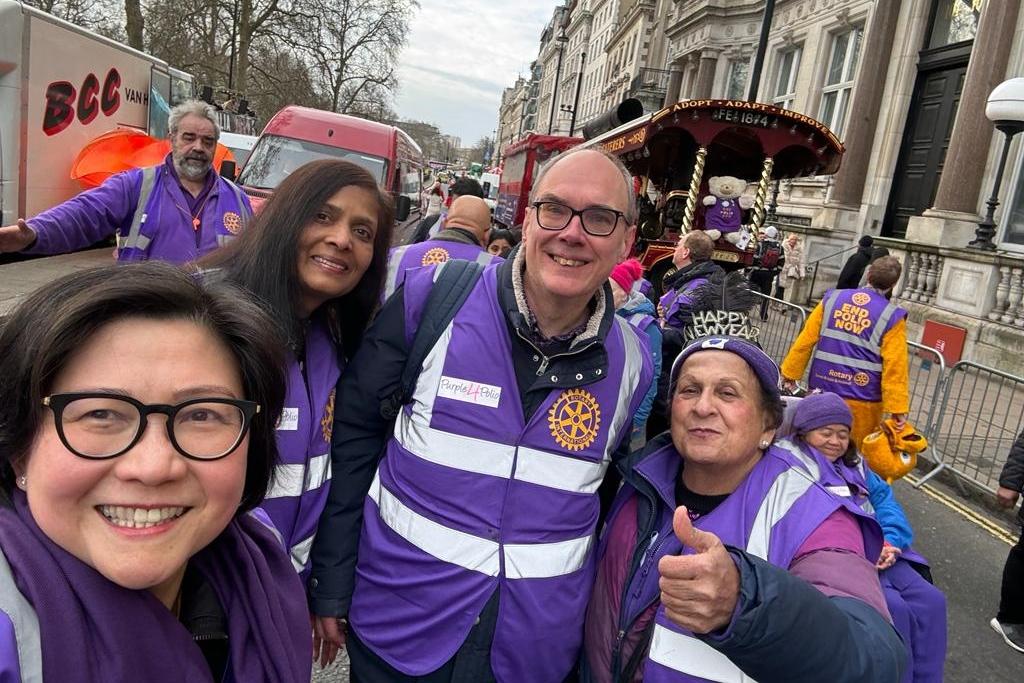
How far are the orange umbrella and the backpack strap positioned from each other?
9565 millimetres

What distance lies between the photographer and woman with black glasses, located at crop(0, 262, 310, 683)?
90 centimetres

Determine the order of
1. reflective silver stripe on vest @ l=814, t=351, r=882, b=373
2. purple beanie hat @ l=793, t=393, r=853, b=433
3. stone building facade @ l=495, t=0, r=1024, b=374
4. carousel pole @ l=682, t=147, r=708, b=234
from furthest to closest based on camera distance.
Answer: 1. stone building facade @ l=495, t=0, r=1024, b=374
2. carousel pole @ l=682, t=147, r=708, b=234
3. reflective silver stripe on vest @ l=814, t=351, r=882, b=373
4. purple beanie hat @ l=793, t=393, r=853, b=433

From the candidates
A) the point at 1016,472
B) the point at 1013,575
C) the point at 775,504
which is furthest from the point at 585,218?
the point at 1013,575

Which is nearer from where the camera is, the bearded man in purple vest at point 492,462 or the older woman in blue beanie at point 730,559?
the older woman in blue beanie at point 730,559

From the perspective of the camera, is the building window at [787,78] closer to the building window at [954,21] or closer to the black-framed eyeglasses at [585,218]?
the building window at [954,21]

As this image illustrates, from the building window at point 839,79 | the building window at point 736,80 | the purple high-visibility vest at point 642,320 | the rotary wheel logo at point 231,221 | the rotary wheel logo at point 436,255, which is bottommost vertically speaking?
the purple high-visibility vest at point 642,320

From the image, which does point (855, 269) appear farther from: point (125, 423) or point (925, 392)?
point (125, 423)

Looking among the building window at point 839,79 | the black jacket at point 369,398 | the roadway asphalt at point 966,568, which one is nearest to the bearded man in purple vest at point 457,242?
the black jacket at point 369,398

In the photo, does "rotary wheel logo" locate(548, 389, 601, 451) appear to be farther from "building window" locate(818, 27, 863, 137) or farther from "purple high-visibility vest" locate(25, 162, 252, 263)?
"building window" locate(818, 27, 863, 137)

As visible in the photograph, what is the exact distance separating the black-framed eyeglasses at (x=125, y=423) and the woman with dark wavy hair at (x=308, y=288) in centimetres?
71

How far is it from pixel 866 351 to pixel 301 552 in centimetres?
468

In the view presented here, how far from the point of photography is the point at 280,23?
119 ft

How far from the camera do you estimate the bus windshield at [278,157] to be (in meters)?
9.62

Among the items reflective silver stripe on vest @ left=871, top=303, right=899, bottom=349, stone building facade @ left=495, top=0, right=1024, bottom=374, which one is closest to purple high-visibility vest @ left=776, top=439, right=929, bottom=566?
reflective silver stripe on vest @ left=871, top=303, right=899, bottom=349
